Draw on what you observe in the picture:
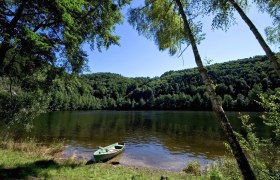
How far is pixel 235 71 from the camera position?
168 metres

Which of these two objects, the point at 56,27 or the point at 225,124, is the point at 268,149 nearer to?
the point at 225,124

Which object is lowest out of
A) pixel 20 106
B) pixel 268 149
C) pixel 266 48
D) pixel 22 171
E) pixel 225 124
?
pixel 22 171

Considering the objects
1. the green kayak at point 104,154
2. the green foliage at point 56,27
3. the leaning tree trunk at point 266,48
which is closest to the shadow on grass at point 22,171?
the green foliage at point 56,27

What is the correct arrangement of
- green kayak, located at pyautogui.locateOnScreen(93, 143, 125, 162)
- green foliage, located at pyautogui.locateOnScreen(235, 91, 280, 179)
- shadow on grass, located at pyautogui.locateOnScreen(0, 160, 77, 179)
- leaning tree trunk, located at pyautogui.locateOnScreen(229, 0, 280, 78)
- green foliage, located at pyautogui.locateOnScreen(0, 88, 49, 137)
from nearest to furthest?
leaning tree trunk, located at pyautogui.locateOnScreen(229, 0, 280, 78)
green foliage, located at pyautogui.locateOnScreen(235, 91, 280, 179)
shadow on grass, located at pyautogui.locateOnScreen(0, 160, 77, 179)
green foliage, located at pyautogui.locateOnScreen(0, 88, 49, 137)
green kayak, located at pyautogui.locateOnScreen(93, 143, 125, 162)

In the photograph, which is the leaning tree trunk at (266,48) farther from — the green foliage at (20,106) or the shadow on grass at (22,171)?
the green foliage at (20,106)

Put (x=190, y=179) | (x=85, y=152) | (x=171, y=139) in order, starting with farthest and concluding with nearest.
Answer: (x=171, y=139)
(x=85, y=152)
(x=190, y=179)

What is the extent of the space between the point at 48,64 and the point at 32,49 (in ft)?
7.00

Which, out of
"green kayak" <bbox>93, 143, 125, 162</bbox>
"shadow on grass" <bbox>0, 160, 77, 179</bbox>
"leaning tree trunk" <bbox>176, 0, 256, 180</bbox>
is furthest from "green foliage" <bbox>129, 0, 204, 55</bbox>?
"green kayak" <bbox>93, 143, 125, 162</bbox>

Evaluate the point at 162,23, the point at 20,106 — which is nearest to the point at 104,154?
the point at 20,106

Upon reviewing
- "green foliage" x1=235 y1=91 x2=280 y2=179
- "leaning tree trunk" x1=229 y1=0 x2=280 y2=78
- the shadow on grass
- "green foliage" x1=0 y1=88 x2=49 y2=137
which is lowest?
the shadow on grass

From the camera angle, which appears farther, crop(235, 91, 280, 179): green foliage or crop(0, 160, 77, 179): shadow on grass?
crop(0, 160, 77, 179): shadow on grass

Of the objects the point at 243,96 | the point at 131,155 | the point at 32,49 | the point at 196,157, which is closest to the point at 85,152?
the point at 131,155

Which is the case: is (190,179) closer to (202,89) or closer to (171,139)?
(171,139)

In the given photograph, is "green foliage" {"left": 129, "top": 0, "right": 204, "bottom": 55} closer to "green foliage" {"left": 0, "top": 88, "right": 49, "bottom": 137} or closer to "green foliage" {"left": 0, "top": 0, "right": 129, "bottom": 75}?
"green foliage" {"left": 0, "top": 0, "right": 129, "bottom": 75}
